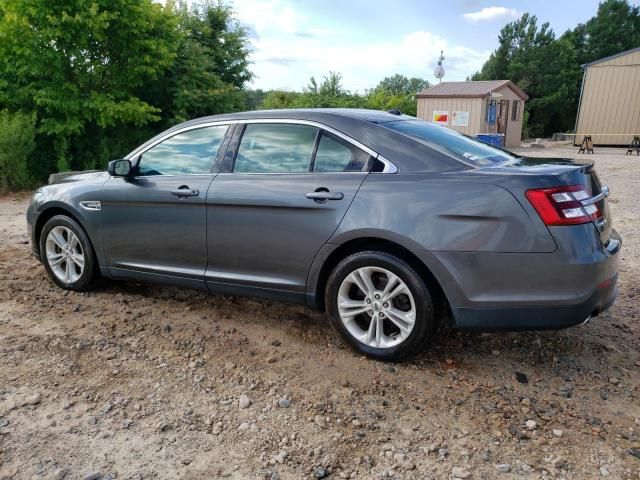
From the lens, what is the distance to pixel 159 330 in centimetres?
404

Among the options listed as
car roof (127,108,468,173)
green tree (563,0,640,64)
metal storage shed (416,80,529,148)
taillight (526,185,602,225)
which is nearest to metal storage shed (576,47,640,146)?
metal storage shed (416,80,529,148)

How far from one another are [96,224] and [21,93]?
765cm

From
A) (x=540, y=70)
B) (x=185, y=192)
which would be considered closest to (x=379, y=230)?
(x=185, y=192)

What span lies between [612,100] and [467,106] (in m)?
9.45

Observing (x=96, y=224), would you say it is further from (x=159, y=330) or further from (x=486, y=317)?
(x=486, y=317)

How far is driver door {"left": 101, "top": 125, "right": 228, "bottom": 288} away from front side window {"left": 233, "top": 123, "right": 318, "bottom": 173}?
0.25 meters

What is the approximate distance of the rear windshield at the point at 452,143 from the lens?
3.43 metres

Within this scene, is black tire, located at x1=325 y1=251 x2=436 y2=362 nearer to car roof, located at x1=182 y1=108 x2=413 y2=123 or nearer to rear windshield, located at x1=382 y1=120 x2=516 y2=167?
rear windshield, located at x1=382 y1=120 x2=516 y2=167

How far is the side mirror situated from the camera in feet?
14.1

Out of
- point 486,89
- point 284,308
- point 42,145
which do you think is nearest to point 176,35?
point 42,145

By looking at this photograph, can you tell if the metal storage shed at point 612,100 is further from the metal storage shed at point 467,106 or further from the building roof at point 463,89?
the metal storage shed at point 467,106

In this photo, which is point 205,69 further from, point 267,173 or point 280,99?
point 267,173

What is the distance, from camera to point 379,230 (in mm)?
3256

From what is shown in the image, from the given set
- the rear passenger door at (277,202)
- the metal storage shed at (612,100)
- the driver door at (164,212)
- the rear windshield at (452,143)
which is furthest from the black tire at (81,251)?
the metal storage shed at (612,100)
